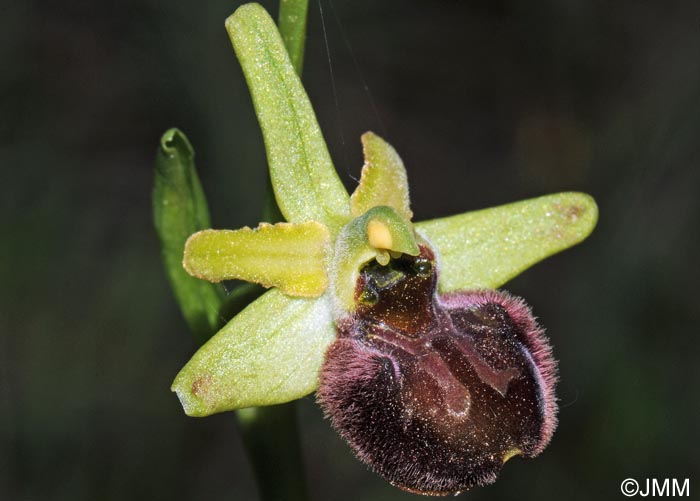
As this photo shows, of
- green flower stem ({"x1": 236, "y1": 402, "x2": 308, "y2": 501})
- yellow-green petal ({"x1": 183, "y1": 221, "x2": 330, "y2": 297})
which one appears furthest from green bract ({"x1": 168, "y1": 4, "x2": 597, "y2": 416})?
green flower stem ({"x1": 236, "y1": 402, "x2": 308, "y2": 501})

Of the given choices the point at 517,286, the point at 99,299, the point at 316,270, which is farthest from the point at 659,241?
the point at 316,270

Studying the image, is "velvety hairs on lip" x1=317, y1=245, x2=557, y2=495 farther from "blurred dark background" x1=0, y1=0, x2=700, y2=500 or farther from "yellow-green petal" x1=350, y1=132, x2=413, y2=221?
"blurred dark background" x1=0, y1=0, x2=700, y2=500

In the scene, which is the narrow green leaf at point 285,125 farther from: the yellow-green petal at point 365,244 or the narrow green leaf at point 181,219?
the narrow green leaf at point 181,219

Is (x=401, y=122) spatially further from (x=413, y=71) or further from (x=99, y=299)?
(x=99, y=299)

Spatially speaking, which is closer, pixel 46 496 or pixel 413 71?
pixel 46 496

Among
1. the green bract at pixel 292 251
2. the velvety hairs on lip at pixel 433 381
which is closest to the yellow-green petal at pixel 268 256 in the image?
the green bract at pixel 292 251

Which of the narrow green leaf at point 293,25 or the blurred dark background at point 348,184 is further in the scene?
the blurred dark background at point 348,184
